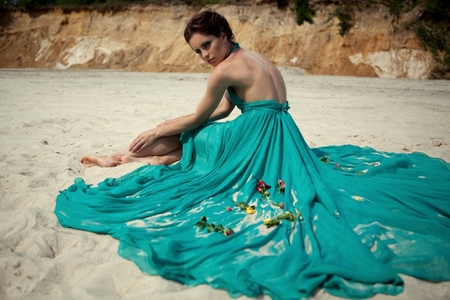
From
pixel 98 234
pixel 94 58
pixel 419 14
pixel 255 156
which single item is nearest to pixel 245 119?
pixel 255 156

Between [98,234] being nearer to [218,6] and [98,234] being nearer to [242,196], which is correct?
[242,196]

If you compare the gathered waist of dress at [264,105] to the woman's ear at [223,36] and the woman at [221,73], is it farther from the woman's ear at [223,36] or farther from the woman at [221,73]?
the woman's ear at [223,36]

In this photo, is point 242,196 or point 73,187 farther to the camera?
point 73,187

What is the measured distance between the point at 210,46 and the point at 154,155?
4.34ft

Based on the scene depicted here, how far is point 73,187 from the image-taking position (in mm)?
3498

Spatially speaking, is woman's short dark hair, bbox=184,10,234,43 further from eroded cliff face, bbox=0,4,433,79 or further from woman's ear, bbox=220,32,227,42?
eroded cliff face, bbox=0,4,433,79

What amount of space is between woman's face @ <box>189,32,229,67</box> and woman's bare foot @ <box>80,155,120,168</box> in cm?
150

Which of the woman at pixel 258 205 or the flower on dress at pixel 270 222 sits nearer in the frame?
the woman at pixel 258 205

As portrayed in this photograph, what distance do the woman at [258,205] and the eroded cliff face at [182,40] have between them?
1518cm

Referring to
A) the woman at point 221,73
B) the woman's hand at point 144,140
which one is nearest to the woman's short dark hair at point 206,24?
the woman at point 221,73

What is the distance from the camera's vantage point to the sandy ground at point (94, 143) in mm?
2271

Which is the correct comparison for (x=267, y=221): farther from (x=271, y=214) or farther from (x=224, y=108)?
(x=224, y=108)

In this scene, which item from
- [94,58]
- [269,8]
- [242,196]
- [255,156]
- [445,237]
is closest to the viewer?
[445,237]

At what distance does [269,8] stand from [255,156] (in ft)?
63.4
